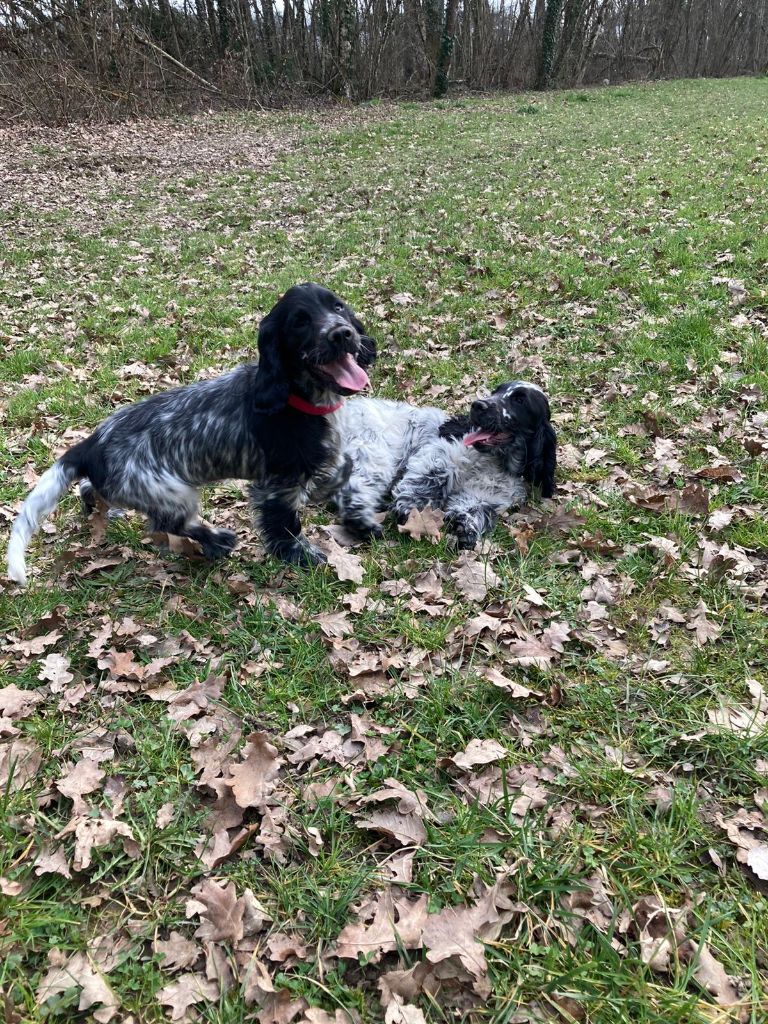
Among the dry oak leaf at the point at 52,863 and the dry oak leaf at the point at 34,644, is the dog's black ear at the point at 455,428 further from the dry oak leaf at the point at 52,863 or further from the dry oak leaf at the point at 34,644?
the dry oak leaf at the point at 52,863

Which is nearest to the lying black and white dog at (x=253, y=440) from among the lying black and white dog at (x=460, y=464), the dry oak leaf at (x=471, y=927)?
the lying black and white dog at (x=460, y=464)

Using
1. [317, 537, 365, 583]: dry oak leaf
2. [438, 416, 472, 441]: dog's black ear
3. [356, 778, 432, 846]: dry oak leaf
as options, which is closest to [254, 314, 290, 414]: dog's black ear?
[317, 537, 365, 583]: dry oak leaf

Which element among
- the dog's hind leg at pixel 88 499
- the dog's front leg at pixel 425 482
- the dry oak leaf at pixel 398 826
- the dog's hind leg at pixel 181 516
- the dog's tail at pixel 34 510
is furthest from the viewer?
the dog's front leg at pixel 425 482

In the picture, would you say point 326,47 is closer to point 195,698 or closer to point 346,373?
point 346,373

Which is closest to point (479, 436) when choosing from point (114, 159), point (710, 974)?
point (710, 974)

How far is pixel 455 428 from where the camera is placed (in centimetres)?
503

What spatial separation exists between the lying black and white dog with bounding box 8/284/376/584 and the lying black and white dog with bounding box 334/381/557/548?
1.71 feet

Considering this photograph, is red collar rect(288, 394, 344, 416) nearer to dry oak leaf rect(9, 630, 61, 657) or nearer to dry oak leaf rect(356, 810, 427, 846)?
dry oak leaf rect(9, 630, 61, 657)

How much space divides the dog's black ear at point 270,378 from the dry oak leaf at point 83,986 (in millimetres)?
2698

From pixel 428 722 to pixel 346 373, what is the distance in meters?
2.03

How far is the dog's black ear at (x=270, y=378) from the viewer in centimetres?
369

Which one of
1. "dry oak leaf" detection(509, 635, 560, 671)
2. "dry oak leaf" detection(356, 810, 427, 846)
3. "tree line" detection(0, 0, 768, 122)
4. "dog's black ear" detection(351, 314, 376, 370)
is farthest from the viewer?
"tree line" detection(0, 0, 768, 122)

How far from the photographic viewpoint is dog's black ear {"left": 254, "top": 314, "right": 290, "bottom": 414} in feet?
12.1

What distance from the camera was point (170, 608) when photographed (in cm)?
388
